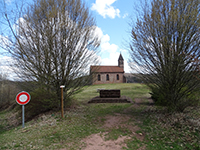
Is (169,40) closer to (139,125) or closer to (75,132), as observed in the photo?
(139,125)

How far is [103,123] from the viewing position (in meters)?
6.50

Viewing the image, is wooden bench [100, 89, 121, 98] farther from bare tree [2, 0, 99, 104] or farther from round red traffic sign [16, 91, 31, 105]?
round red traffic sign [16, 91, 31, 105]

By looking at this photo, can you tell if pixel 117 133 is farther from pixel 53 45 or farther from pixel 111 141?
pixel 53 45

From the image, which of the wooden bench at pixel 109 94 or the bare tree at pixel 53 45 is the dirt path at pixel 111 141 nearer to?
the bare tree at pixel 53 45

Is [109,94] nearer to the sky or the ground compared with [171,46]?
nearer to the ground

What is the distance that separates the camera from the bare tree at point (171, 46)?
6191mm

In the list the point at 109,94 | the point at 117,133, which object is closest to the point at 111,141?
the point at 117,133

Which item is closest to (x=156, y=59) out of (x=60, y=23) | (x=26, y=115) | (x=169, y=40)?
(x=169, y=40)

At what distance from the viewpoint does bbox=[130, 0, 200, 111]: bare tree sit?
244 inches

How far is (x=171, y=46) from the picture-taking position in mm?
6527

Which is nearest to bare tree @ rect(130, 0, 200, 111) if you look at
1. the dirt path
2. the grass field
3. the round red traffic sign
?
the grass field

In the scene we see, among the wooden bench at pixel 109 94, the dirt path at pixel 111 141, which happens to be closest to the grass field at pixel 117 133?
the dirt path at pixel 111 141

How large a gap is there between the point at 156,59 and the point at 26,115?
8190 millimetres

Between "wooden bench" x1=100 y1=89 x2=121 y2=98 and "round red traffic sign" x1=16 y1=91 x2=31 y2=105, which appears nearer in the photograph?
"round red traffic sign" x1=16 y1=91 x2=31 y2=105
